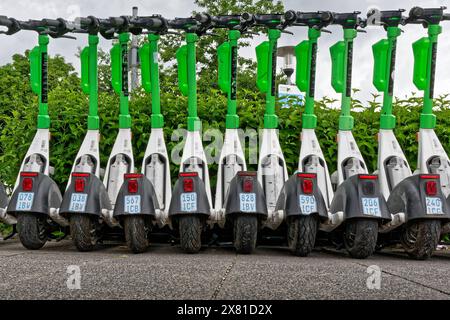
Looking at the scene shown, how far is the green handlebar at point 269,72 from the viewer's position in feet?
17.6

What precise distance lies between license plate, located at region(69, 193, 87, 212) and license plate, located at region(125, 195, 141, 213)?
0.37 metres

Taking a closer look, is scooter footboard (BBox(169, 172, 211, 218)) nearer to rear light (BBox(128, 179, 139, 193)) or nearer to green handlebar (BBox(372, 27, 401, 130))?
rear light (BBox(128, 179, 139, 193))

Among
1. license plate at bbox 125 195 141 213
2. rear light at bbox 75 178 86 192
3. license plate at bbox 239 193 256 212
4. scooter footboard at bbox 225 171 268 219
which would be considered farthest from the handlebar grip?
license plate at bbox 239 193 256 212

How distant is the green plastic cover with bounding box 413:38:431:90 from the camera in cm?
522

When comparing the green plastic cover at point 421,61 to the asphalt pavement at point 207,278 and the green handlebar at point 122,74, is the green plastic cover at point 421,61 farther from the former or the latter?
the green handlebar at point 122,74

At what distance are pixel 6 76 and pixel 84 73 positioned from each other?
17.6 metres

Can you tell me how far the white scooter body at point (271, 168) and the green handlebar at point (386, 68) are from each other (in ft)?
3.29

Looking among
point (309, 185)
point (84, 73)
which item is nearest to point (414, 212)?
point (309, 185)

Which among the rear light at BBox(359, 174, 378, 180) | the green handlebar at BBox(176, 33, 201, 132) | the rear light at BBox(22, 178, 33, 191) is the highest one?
the green handlebar at BBox(176, 33, 201, 132)

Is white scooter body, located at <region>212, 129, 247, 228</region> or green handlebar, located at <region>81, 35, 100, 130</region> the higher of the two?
green handlebar, located at <region>81, 35, 100, 130</region>

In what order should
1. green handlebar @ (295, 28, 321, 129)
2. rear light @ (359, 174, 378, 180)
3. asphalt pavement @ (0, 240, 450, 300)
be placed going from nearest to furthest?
asphalt pavement @ (0, 240, 450, 300), rear light @ (359, 174, 378, 180), green handlebar @ (295, 28, 321, 129)

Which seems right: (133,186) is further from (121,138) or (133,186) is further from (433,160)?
(433,160)

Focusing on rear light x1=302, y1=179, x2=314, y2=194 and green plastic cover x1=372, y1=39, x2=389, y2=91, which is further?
green plastic cover x1=372, y1=39, x2=389, y2=91

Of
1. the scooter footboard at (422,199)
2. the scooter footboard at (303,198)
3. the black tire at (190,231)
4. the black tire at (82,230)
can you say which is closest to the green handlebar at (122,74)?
the black tire at (82,230)
